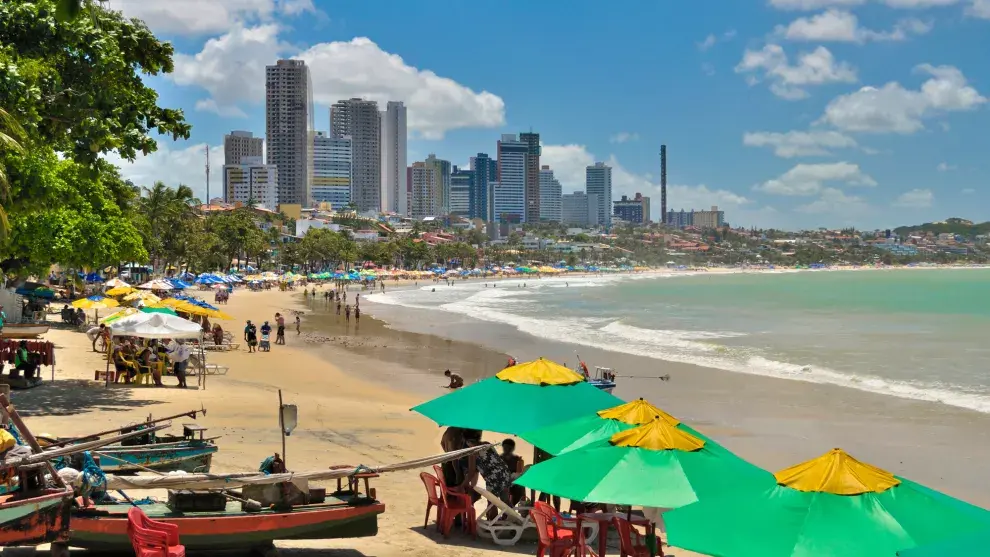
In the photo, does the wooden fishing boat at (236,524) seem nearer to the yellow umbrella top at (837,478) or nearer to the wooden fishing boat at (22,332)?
the yellow umbrella top at (837,478)

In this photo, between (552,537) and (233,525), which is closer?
(233,525)

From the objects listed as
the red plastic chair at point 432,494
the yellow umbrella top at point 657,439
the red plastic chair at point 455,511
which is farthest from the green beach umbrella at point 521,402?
the yellow umbrella top at point 657,439

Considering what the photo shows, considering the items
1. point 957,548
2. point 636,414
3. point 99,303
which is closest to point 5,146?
point 636,414

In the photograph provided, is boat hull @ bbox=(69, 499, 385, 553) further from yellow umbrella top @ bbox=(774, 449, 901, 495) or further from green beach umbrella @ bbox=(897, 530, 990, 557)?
green beach umbrella @ bbox=(897, 530, 990, 557)

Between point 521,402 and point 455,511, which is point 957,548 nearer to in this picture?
point 521,402

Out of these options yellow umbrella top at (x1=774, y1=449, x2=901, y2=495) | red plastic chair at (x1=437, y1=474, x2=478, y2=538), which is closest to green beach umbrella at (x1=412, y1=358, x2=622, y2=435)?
red plastic chair at (x1=437, y1=474, x2=478, y2=538)

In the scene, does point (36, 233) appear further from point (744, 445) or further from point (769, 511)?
point (769, 511)

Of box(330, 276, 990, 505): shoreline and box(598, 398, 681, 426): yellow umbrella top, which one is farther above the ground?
box(598, 398, 681, 426): yellow umbrella top
